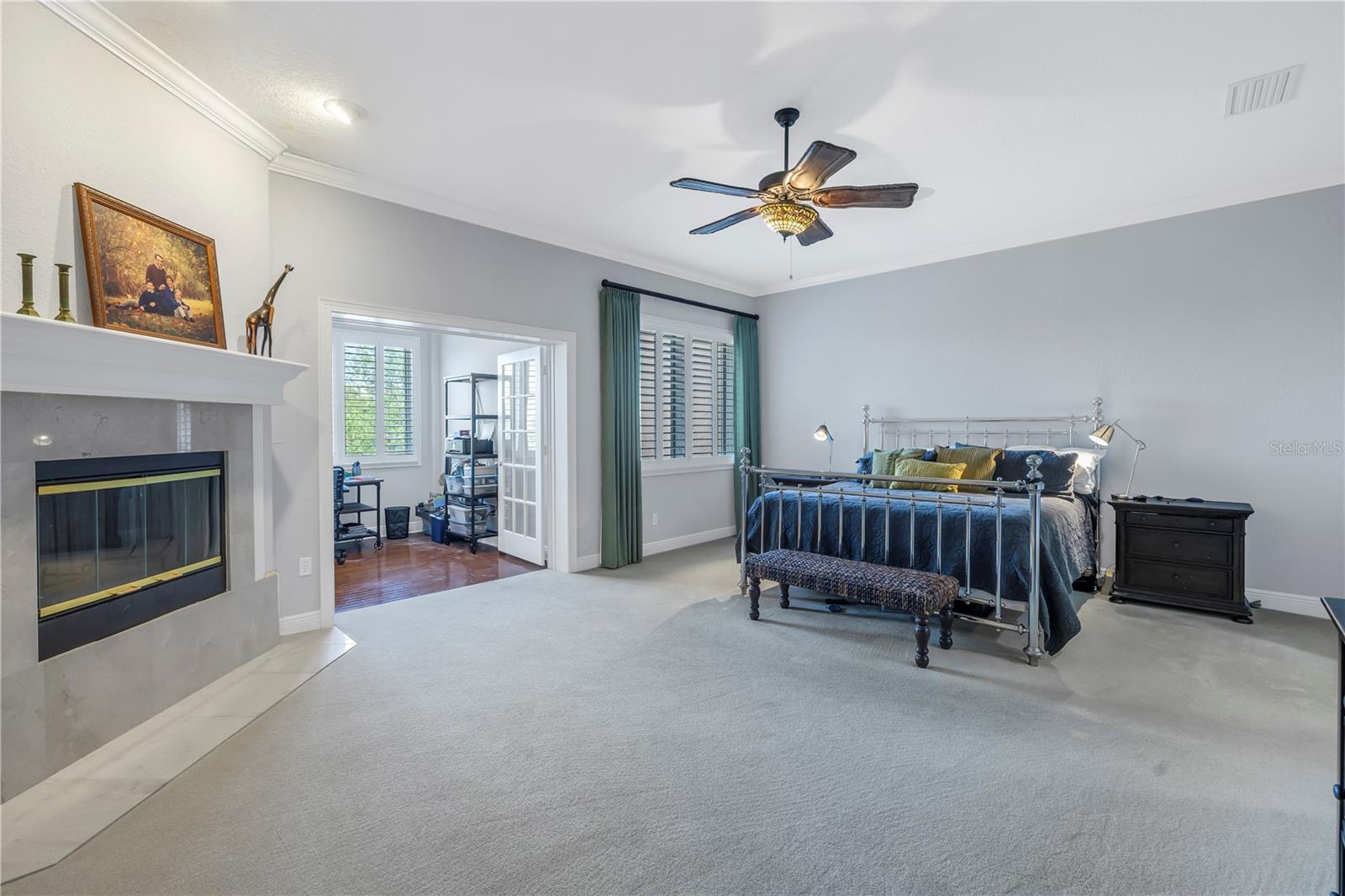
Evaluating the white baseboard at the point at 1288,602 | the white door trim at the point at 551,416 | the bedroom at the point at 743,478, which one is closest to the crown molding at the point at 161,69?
the bedroom at the point at 743,478

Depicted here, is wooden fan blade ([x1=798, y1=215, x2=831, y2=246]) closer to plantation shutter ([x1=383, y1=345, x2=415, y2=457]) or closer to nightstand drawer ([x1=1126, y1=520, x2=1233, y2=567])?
nightstand drawer ([x1=1126, y1=520, x2=1233, y2=567])

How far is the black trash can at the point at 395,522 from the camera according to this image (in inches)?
278

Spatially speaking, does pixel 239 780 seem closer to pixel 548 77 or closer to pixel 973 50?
pixel 548 77

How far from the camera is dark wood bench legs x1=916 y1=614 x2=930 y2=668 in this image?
10.3 ft

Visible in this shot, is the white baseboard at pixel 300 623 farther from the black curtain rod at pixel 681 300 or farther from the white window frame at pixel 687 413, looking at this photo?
the black curtain rod at pixel 681 300

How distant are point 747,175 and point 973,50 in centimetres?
151

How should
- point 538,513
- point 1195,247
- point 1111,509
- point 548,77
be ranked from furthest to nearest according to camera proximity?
point 538,513 → point 1111,509 → point 1195,247 → point 548,77

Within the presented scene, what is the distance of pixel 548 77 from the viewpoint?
2.76m

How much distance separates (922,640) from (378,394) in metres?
6.64

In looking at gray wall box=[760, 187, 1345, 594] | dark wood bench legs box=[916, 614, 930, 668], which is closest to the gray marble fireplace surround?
dark wood bench legs box=[916, 614, 930, 668]

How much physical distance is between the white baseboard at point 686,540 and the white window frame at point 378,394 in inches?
139

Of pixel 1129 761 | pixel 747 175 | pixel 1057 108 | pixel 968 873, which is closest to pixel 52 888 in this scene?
pixel 968 873

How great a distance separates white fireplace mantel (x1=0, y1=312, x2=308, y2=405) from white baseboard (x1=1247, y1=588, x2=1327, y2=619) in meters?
6.41

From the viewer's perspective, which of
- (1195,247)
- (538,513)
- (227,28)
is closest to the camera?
(227,28)
